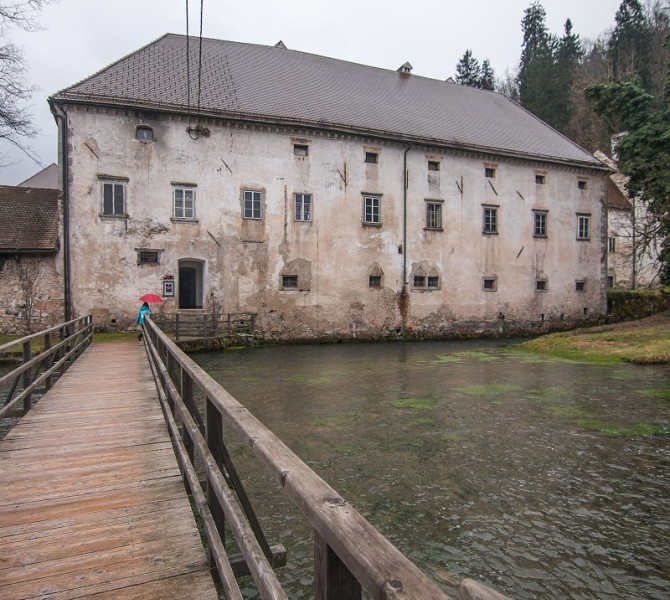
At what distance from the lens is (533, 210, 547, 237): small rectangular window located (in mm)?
25953

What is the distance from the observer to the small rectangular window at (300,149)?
21.0 meters

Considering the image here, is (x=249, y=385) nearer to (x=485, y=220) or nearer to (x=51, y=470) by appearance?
(x=51, y=470)

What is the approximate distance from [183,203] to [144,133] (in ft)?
9.78

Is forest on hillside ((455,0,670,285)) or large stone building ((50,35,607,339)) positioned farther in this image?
forest on hillside ((455,0,670,285))

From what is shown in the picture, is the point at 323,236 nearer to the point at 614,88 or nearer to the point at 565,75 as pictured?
the point at 614,88

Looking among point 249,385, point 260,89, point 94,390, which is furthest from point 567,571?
point 260,89

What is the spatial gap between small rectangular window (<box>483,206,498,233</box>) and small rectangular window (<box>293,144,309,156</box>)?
384 inches

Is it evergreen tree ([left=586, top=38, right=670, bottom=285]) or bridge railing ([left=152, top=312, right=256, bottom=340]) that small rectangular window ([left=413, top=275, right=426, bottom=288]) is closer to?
bridge railing ([left=152, top=312, right=256, bottom=340])

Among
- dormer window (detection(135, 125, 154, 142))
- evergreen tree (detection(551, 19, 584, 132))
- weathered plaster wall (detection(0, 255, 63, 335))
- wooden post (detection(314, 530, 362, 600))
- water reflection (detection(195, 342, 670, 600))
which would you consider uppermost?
evergreen tree (detection(551, 19, 584, 132))

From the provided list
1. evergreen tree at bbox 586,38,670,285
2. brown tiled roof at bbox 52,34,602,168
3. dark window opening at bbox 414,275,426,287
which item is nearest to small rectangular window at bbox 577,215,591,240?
brown tiled roof at bbox 52,34,602,168

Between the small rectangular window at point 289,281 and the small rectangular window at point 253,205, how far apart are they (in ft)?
9.01

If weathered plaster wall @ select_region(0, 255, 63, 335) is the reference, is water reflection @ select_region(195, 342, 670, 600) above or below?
below

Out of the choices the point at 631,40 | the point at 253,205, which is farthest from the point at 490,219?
the point at 631,40

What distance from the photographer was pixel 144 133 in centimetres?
1883
